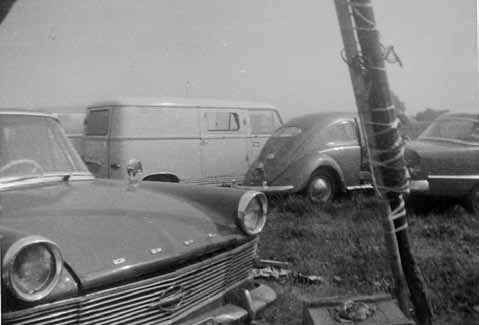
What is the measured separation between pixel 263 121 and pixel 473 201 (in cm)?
415

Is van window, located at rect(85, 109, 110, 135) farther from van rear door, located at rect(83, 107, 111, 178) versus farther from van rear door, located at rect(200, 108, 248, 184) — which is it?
van rear door, located at rect(200, 108, 248, 184)

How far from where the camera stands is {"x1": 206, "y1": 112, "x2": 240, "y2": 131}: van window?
23.7 feet

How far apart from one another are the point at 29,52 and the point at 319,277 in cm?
216

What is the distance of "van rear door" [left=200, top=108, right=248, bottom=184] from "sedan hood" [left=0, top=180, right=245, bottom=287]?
14.9ft

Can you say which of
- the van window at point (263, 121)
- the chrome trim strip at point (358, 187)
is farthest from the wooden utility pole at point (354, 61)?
the van window at point (263, 121)

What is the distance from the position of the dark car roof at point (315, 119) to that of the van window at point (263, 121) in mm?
1374

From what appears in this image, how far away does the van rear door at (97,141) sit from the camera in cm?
654

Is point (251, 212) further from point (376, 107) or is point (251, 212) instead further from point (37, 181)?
point (37, 181)

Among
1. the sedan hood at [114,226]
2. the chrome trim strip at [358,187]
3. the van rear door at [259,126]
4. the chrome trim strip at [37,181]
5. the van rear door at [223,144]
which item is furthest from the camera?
the van rear door at [259,126]

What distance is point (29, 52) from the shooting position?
1.96 metres

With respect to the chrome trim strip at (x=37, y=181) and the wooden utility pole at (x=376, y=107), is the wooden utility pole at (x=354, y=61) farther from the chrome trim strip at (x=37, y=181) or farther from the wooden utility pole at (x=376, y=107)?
the chrome trim strip at (x=37, y=181)

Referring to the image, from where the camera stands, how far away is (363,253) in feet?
11.1

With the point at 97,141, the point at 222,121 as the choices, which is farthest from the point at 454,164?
the point at 97,141

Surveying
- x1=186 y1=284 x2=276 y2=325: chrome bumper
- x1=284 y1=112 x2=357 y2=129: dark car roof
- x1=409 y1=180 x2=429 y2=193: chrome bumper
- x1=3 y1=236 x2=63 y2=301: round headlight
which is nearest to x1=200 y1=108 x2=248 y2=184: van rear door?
x1=284 y1=112 x2=357 y2=129: dark car roof
